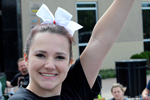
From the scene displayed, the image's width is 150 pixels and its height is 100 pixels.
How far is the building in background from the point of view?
971cm

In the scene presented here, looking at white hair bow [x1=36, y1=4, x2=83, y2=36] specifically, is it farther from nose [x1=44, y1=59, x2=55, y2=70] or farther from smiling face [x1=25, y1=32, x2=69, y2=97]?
nose [x1=44, y1=59, x2=55, y2=70]

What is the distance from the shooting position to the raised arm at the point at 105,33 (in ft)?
4.77

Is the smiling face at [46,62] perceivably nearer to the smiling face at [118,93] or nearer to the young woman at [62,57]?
the young woman at [62,57]

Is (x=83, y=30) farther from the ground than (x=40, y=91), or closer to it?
farther from the ground

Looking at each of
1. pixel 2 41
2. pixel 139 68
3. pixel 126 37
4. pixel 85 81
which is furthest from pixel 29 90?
pixel 126 37

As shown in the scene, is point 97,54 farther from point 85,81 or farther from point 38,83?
point 38,83

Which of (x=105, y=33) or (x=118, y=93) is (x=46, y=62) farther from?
(x=118, y=93)

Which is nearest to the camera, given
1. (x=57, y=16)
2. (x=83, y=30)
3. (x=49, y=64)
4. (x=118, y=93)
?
(x=49, y=64)

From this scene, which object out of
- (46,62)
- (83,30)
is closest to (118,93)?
(46,62)

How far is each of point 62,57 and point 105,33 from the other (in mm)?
343

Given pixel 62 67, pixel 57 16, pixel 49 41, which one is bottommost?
pixel 62 67

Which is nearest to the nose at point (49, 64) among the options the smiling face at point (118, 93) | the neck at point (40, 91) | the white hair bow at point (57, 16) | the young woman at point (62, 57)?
the young woman at point (62, 57)

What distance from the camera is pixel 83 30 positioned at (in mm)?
12078

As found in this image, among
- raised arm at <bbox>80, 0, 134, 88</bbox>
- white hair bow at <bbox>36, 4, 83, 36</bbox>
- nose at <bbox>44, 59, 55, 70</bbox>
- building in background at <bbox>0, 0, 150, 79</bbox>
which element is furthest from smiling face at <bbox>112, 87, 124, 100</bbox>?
building in background at <bbox>0, 0, 150, 79</bbox>
